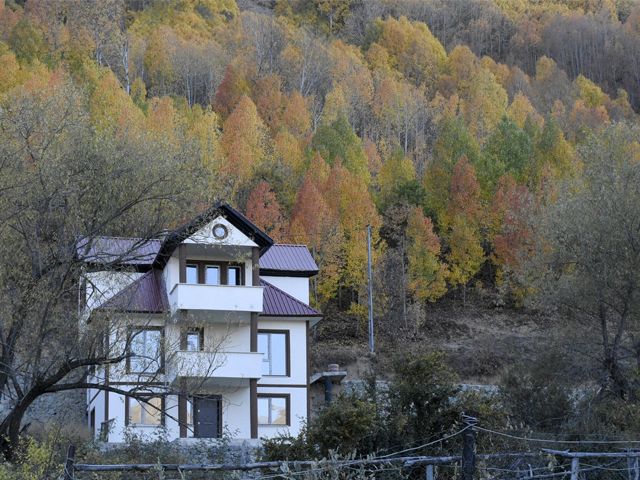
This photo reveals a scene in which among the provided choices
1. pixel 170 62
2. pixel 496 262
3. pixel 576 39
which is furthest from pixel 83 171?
pixel 576 39

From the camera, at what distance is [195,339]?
31.8 m

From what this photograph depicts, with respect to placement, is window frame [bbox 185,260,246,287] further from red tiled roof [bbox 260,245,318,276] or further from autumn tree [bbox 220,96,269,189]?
autumn tree [bbox 220,96,269,189]

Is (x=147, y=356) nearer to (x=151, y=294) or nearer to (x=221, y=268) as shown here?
(x=221, y=268)

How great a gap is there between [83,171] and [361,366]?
23471 mm

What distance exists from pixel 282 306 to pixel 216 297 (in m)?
3.29

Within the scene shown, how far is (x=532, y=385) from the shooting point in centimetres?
2791

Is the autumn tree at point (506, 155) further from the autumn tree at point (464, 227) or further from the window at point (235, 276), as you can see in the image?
the window at point (235, 276)

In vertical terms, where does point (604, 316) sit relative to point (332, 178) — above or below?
below

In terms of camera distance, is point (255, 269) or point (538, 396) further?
point (255, 269)

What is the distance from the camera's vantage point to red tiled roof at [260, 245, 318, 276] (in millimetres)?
36156

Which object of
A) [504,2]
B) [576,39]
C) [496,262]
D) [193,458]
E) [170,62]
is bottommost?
[193,458]

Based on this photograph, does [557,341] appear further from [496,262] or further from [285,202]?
[285,202]

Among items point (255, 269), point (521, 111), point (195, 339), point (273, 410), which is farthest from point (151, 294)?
point (521, 111)

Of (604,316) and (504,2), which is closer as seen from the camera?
(604,316)
